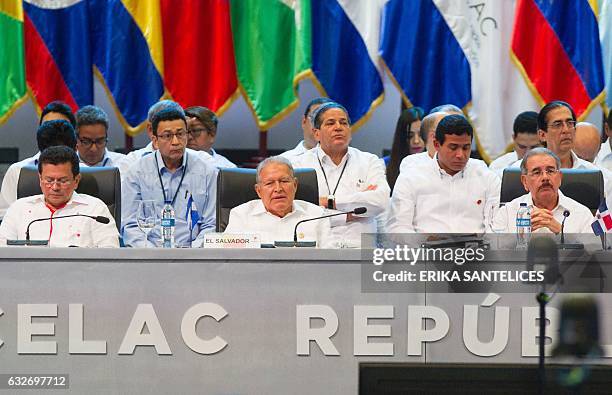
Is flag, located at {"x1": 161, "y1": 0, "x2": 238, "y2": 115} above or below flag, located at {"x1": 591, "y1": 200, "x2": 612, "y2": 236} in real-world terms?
above

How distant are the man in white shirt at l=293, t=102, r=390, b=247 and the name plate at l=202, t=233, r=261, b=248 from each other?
118 centimetres

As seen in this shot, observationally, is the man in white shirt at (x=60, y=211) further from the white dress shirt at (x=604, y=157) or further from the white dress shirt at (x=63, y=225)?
the white dress shirt at (x=604, y=157)

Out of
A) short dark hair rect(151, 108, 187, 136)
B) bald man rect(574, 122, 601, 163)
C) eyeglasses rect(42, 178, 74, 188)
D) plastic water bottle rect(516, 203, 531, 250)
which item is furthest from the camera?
bald man rect(574, 122, 601, 163)

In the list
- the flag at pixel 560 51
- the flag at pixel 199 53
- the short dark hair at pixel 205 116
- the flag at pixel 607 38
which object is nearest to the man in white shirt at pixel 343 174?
the short dark hair at pixel 205 116

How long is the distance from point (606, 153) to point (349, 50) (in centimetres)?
180

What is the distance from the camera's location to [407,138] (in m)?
5.94

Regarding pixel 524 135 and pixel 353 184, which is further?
pixel 524 135

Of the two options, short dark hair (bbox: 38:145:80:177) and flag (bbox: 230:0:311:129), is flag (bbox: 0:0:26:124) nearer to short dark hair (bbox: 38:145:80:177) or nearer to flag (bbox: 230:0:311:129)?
flag (bbox: 230:0:311:129)

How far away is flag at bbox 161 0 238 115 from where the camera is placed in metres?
6.72

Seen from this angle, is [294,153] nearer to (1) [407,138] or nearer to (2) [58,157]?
(1) [407,138]

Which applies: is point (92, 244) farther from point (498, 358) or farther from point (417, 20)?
point (417, 20)

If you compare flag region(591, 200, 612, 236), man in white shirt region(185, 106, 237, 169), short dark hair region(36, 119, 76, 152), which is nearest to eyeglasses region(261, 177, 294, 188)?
short dark hair region(36, 119, 76, 152)

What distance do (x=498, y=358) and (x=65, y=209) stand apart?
196 centimetres

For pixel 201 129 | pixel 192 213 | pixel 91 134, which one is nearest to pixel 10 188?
pixel 91 134
